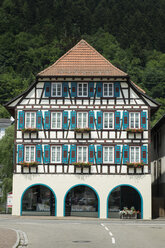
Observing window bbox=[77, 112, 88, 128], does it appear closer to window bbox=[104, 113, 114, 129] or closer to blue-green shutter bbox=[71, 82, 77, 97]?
window bbox=[104, 113, 114, 129]

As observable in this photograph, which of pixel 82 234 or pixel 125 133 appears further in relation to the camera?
pixel 125 133

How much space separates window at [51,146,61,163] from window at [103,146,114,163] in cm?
339

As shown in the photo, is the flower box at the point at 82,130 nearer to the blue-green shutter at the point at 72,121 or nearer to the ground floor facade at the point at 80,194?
the blue-green shutter at the point at 72,121

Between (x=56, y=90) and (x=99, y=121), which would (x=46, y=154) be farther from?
(x=56, y=90)

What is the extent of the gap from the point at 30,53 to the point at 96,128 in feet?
237

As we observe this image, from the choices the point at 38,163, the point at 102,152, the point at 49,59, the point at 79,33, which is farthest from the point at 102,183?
the point at 79,33

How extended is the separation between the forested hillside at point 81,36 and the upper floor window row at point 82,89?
44968mm

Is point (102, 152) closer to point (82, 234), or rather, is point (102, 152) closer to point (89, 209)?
point (89, 209)

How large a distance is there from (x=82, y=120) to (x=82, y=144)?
6.13 ft

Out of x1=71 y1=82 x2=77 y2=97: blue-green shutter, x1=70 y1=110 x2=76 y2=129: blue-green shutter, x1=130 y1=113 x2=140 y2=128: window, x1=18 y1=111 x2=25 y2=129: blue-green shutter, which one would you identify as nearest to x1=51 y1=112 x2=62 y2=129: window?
x1=70 y1=110 x2=76 y2=129: blue-green shutter

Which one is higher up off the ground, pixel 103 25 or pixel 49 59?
pixel 103 25

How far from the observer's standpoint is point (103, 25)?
13250 cm

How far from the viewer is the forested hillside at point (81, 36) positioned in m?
103

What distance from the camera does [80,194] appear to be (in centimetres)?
4384
